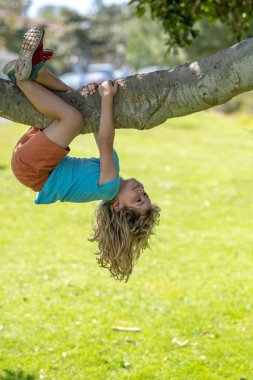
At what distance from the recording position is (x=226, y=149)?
869 inches

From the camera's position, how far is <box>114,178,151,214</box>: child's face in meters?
4.09

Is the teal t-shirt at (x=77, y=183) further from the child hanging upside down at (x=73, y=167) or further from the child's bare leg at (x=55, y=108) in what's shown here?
the child's bare leg at (x=55, y=108)

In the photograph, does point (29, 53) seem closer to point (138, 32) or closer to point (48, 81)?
point (48, 81)

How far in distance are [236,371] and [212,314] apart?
54.0 inches

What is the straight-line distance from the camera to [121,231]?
4.20 metres

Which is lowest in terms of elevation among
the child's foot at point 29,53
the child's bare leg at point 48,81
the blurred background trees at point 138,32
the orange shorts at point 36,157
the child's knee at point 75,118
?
the blurred background trees at point 138,32

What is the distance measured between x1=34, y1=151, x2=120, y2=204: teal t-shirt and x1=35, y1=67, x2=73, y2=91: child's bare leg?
0.46 metres

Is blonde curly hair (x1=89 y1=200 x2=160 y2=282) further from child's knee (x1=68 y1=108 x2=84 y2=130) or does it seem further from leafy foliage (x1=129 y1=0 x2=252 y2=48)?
leafy foliage (x1=129 y1=0 x2=252 y2=48)

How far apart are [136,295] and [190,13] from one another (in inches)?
129

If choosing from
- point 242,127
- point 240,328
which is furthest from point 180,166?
point 242,127

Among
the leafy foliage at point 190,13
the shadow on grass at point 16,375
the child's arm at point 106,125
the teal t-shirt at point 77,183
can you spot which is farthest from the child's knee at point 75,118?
the shadow on grass at point 16,375

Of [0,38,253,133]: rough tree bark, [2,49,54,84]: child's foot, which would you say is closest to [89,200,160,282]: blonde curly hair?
[0,38,253,133]: rough tree bark

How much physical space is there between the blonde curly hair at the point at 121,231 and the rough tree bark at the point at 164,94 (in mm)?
729

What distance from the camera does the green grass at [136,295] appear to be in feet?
18.9
